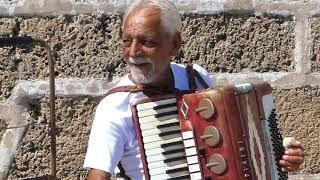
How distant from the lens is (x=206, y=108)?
9.64 ft

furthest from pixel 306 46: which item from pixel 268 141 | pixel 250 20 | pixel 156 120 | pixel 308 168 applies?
pixel 156 120

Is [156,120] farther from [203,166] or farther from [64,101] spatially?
[64,101]

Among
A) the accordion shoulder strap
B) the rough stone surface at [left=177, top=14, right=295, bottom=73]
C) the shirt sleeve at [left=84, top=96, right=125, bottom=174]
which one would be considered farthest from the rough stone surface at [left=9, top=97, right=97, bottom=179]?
the shirt sleeve at [left=84, top=96, right=125, bottom=174]

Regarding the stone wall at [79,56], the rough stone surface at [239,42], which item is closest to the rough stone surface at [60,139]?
the stone wall at [79,56]

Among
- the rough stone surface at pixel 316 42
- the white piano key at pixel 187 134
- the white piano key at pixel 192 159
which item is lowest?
the white piano key at pixel 192 159

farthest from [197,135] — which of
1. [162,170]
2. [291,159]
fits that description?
[291,159]

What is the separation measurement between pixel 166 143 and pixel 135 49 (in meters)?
0.31

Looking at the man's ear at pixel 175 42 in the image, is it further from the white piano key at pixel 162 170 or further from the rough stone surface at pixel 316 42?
the rough stone surface at pixel 316 42

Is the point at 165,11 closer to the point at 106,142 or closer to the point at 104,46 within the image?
the point at 106,142

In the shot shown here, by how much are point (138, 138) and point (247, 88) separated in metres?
0.38

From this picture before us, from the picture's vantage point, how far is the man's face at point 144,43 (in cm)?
296

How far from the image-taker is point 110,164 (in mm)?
2932

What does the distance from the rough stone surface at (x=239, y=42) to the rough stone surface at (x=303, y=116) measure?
0.37ft

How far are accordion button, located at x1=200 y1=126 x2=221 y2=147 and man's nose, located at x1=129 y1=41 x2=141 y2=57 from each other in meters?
0.32
